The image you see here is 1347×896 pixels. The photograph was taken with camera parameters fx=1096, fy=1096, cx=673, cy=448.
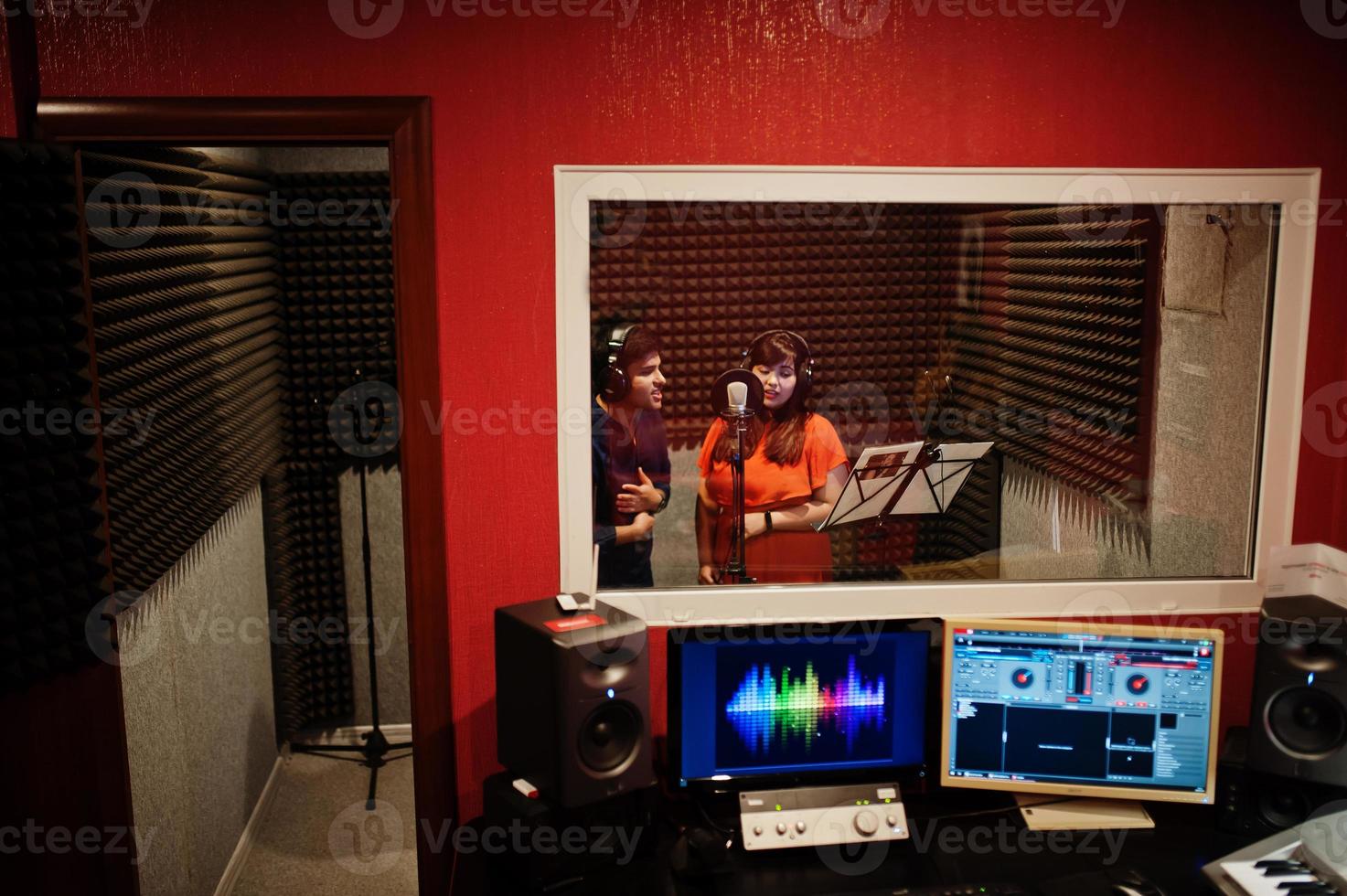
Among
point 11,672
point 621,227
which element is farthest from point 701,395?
point 11,672

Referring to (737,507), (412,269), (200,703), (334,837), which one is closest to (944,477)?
(737,507)

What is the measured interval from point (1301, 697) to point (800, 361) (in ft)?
4.27

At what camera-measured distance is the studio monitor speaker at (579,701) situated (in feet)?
7.08

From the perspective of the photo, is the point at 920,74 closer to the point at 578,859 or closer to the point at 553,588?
the point at 553,588

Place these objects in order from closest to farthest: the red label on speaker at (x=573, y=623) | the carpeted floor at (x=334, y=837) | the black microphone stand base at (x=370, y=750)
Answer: the red label on speaker at (x=573, y=623), the carpeted floor at (x=334, y=837), the black microphone stand base at (x=370, y=750)

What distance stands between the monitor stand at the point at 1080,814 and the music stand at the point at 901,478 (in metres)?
0.72

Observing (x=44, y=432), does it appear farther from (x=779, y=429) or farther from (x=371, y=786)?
(x=371, y=786)

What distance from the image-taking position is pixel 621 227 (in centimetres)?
250

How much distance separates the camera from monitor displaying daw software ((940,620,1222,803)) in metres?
2.42

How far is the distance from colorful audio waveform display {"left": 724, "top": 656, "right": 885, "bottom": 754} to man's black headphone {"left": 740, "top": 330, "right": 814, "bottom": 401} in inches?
25.3

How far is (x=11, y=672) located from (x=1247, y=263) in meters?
2.87

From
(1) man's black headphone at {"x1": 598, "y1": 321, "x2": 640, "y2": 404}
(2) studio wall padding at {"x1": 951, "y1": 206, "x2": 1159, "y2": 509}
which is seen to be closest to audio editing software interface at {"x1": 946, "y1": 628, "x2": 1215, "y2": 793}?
(2) studio wall padding at {"x1": 951, "y1": 206, "x2": 1159, "y2": 509}

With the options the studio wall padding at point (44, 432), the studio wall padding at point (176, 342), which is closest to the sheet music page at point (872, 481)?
the studio wall padding at point (44, 432)

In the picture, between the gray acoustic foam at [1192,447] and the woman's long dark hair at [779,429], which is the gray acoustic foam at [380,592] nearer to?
the woman's long dark hair at [779,429]
